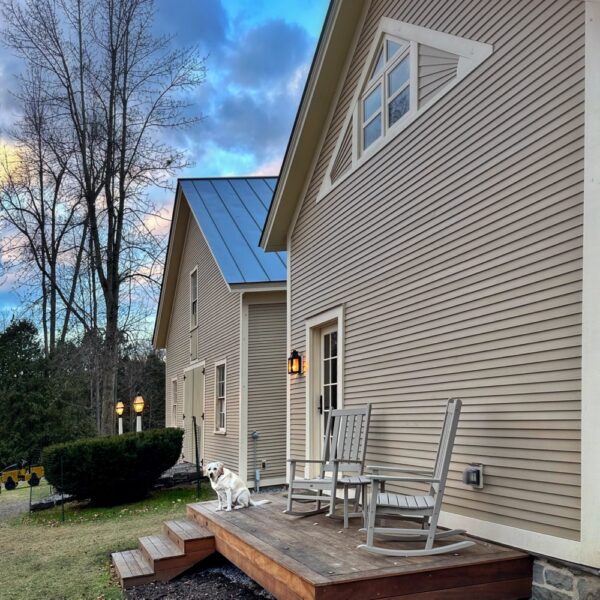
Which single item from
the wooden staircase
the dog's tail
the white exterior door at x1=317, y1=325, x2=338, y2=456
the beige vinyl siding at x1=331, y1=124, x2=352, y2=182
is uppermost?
the beige vinyl siding at x1=331, y1=124, x2=352, y2=182

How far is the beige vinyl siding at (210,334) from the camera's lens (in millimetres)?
11328

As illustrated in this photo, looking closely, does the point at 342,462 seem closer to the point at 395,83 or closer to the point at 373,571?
the point at 373,571

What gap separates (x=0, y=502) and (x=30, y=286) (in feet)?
23.1

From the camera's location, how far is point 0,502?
500 inches

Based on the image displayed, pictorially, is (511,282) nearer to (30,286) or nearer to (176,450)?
(176,450)

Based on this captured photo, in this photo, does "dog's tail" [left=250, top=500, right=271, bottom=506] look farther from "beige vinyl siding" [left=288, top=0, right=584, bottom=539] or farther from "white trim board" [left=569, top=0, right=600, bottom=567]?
"white trim board" [left=569, top=0, right=600, bottom=567]

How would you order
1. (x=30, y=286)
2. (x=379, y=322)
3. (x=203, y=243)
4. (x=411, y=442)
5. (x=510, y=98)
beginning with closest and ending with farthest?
(x=510, y=98), (x=411, y=442), (x=379, y=322), (x=203, y=243), (x=30, y=286)

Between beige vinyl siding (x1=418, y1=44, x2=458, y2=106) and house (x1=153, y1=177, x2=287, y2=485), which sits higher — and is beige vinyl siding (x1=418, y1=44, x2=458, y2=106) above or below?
above

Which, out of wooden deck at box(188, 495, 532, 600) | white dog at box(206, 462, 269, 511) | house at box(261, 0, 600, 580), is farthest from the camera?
white dog at box(206, 462, 269, 511)

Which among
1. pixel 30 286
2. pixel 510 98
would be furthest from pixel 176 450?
pixel 30 286

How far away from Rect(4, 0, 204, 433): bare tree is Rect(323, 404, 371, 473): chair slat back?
969cm

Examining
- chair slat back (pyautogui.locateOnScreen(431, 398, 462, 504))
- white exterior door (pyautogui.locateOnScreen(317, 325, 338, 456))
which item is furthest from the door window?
chair slat back (pyautogui.locateOnScreen(431, 398, 462, 504))

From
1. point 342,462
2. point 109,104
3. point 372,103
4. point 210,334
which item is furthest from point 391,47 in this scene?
point 109,104

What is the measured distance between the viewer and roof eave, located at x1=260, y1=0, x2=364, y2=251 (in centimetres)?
669
